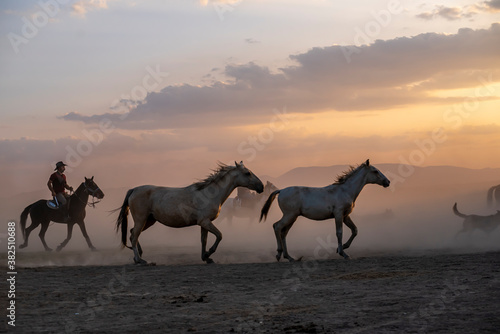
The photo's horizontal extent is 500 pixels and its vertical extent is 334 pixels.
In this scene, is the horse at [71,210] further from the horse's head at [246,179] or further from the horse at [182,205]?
the horse's head at [246,179]

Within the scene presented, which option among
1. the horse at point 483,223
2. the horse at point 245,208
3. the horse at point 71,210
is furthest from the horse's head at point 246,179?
the horse at point 245,208

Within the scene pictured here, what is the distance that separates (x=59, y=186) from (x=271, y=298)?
11883mm

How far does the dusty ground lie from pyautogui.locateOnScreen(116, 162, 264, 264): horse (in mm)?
1065

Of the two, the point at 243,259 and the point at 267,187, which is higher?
the point at 267,187

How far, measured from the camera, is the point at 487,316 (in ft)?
24.6

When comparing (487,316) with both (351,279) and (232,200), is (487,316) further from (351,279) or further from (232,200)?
(232,200)

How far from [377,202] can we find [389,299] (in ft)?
253

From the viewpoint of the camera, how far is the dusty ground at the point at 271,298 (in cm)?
755

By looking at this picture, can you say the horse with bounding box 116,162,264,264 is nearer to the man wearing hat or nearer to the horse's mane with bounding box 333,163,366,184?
the horse's mane with bounding box 333,163,366,184

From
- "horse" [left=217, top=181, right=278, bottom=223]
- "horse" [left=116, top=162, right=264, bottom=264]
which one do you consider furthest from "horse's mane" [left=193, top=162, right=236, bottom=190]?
"horse" [left=217, top=181, right=278, bottom=223]

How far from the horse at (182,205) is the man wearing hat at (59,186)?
537 centimetres

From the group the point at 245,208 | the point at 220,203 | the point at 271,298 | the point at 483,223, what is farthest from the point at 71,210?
the point at 483,223

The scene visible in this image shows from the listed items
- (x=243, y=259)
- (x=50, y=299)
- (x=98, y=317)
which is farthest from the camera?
(x=243, y=259)

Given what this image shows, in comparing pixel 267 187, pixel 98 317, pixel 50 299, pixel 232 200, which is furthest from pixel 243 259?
pixel 232 200
